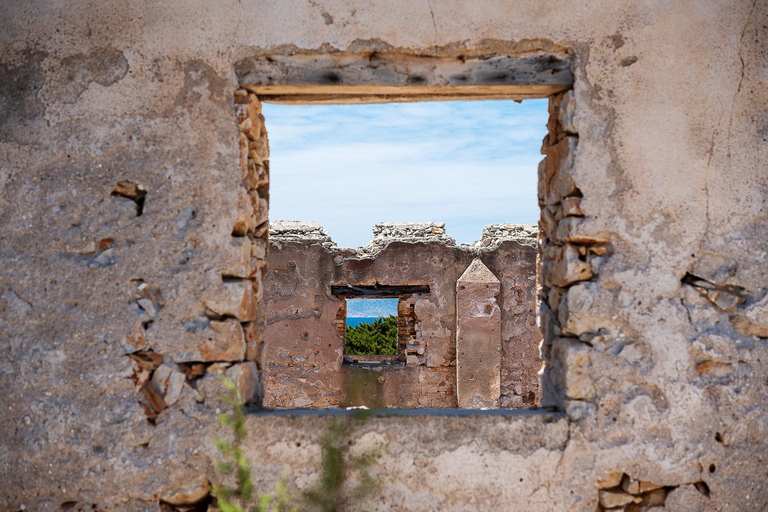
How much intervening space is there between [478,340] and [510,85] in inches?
252

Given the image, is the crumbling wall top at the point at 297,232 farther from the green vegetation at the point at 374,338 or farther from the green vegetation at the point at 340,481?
the green vegetation at the point at 340,481

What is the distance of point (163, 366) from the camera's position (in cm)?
259

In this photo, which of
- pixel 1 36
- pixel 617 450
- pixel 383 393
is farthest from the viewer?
pixel 383 393

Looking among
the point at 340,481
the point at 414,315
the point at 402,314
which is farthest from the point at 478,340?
the point at 340,481

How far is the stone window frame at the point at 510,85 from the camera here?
2.61 metres

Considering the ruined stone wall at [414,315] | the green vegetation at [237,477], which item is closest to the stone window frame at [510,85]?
the green vegetation at [237,477]

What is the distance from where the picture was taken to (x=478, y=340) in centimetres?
874

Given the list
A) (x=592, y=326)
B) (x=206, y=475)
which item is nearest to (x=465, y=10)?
(x=592, y=326)

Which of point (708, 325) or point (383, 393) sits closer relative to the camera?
point (708, 325)

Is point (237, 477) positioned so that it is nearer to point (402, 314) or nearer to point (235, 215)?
point (235, 215)

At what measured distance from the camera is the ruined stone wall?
880 cm

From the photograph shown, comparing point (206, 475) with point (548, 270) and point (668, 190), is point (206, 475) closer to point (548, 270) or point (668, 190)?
point (548, 270)

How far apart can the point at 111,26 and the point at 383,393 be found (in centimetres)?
682

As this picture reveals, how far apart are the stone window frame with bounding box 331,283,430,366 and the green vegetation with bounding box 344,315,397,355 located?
15.3 feet
